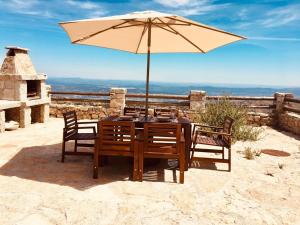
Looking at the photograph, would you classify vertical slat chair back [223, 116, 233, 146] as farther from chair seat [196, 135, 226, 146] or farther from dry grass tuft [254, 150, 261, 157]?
dry grass tuft [254, 150, 261, 157]

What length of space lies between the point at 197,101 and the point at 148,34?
551 centimetres

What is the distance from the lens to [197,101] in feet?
34.4

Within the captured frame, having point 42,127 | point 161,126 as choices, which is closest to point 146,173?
point 161,126

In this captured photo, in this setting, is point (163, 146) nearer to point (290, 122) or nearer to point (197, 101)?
point (197, 101)

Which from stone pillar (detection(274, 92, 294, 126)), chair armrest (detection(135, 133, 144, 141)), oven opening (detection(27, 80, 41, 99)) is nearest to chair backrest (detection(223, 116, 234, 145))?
chair armrest (detection(135, 133, 144, 141))

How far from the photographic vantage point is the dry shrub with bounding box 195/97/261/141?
8.02 metres

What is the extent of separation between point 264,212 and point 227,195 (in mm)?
589

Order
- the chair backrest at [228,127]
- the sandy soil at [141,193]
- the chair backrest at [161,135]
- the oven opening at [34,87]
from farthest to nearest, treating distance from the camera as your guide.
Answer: the oven opening at [34,87]
the chair backrest at [228,127]
the chair backrest at [161,135]
the sandy soil at [141,193]

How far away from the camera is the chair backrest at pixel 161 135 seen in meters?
4.45

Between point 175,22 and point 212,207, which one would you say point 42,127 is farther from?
point 212,207

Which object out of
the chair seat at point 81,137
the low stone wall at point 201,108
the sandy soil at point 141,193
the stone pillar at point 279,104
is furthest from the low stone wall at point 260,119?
the chair seat at point 81,137

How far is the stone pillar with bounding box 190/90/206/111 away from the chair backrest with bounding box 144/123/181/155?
602 cm

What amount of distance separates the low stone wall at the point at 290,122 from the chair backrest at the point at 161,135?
19.4 feet

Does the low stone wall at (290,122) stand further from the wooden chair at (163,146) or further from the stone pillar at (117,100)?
the wooden chair at (163,146)
